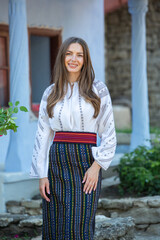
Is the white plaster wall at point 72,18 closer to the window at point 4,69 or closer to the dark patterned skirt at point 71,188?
the window at point 4,69

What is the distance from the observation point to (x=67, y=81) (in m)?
2.88

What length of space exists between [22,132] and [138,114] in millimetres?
2501

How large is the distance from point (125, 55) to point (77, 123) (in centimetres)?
1047

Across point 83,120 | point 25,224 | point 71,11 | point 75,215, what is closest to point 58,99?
point 83,120

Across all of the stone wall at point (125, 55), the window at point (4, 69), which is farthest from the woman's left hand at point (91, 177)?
the stone wall at point (125, 55)

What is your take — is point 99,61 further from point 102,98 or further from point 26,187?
point 102,98

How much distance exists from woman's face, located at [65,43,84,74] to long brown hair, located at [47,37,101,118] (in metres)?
0.02

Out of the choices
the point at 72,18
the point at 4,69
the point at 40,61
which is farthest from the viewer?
the point at 40,61

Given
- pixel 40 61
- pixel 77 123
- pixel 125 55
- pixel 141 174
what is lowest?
pixel 141 174

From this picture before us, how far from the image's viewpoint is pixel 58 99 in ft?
9.24

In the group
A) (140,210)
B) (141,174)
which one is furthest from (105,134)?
(141,174)

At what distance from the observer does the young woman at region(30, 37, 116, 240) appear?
2.78 m

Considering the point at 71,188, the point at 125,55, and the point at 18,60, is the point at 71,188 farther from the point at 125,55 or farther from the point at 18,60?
the point at 125,55

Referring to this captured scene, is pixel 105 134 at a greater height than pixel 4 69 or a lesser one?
lesser
